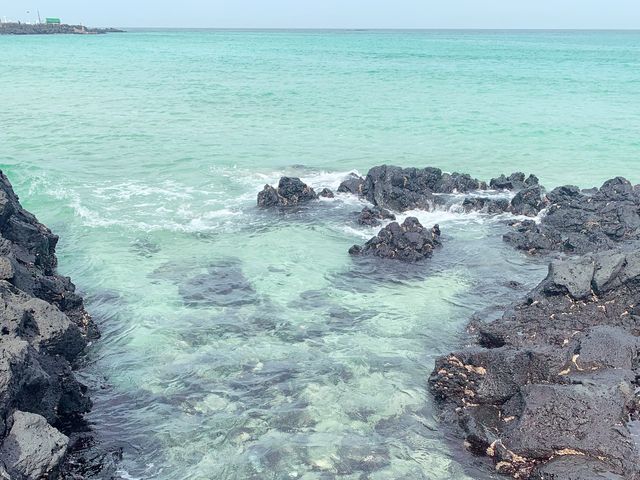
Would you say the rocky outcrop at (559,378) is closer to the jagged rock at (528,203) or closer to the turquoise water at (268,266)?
the turquoise water at (268,266)

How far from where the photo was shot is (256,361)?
47.3ft

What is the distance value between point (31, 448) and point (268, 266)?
11.1 m

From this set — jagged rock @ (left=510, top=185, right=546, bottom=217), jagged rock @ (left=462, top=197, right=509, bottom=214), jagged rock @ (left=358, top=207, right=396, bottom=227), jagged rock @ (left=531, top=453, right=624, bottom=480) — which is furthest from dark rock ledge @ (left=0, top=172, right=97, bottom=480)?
jagged rock @ (left=510, top=185, right=546, bottom=217)

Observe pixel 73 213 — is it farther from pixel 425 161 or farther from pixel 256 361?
pixel 425 161

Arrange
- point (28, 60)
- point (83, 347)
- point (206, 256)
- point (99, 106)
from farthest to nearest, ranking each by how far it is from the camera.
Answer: point (28, 60), point (99, 106), point (206, 256), point (83, 347)

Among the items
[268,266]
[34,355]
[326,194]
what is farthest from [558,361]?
[326,194]

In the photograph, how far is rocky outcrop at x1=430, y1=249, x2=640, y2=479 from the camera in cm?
1061

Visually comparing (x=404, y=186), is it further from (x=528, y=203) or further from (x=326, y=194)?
(x=528, y=203)

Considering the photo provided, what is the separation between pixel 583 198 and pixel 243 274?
45.8ft

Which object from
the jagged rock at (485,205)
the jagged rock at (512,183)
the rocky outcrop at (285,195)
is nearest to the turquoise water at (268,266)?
the jagged rock at (485,205)

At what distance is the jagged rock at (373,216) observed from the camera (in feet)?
78.3

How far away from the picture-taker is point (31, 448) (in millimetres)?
9445

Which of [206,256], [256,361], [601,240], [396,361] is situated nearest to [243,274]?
[206,256]

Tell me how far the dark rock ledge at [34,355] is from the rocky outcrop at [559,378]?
24.0ft
